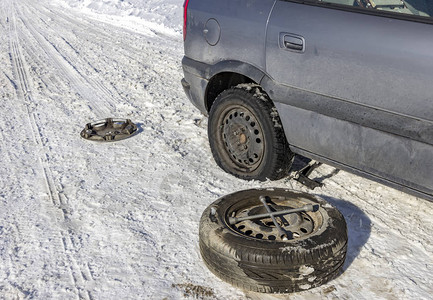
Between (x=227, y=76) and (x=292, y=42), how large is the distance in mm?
1051

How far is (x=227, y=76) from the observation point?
14.3 ft

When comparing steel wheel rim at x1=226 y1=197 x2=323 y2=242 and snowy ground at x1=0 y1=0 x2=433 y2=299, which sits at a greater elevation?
steel wheel rim at x1=226 y1=197 x2=323 y2=242

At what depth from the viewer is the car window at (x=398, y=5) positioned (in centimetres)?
304

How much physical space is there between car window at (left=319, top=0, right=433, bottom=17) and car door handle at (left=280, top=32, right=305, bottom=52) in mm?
335

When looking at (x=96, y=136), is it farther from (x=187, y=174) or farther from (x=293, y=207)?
(x=293, y=207)

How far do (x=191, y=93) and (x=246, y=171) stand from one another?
1.08 metres

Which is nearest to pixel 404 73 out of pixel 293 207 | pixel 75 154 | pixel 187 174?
pixel 293 207

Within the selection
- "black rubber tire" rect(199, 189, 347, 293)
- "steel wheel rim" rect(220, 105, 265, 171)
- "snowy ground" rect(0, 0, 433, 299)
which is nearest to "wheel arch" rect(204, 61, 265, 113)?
"steel wheel rim" rect(220, 105, 265, 171)

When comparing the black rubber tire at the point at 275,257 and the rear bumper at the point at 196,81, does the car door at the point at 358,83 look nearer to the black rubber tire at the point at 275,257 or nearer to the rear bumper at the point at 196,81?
the black rubber tire at the point at 275,257

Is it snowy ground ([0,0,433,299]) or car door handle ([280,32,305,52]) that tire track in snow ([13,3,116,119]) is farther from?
car door handle ([280,32,305,52])

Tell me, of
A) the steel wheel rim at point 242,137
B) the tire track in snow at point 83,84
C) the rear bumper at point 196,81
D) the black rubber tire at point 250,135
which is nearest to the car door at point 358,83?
the black rubber tire at point 250,135

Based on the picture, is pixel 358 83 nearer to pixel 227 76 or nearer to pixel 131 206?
pixel 227 76

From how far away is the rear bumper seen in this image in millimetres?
4422

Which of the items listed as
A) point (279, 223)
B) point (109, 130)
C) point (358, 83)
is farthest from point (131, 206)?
point (358, 83)
